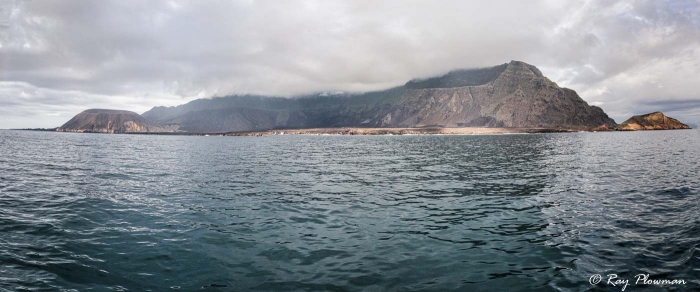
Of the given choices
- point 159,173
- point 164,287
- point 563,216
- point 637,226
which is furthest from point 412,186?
point 159,173

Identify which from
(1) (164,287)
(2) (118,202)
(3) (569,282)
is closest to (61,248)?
(1) (164,287)

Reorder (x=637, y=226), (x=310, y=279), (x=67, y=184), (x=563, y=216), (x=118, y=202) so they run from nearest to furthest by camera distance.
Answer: (x=310, y=279) < (x=637, y=226) < (x=563, y=216) < (x=118, y=202) < (x=67, y=184)

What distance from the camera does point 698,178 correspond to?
121ft

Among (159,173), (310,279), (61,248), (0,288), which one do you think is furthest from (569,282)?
(159,173)

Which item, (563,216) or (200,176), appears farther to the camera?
(200,176)

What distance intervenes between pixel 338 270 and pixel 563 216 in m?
17.3

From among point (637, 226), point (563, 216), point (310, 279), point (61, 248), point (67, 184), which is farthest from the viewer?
point (67, 184)

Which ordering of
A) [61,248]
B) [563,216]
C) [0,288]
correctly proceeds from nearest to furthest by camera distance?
[0,288], [61,248], [563,216]

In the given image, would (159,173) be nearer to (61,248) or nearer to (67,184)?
(67,184)

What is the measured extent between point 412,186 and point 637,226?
1896cm

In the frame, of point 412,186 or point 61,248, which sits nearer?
point 61,248

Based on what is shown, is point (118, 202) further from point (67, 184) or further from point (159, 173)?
point (159, 173)

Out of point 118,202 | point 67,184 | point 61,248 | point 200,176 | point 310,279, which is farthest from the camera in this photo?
point 200,176

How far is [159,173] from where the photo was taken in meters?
46.9
